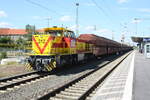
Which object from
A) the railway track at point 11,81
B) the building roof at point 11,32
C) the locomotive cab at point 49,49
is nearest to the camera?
the railway track at point 11,81

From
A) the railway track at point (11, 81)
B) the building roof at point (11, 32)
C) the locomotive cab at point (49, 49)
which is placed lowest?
the railway track at point (11, 81)

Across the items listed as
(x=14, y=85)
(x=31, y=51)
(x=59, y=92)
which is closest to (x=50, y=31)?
(x=31, y=51)

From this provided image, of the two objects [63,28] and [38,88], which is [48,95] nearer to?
[38,88]

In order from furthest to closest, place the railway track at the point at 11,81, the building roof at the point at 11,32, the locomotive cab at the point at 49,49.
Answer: the building roof at the point at 11,32
the locomotive cab at the point at 49,49
the railway track at the point at 11,81

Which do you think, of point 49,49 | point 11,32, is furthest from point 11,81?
point 11,32

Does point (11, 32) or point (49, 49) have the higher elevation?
point (11, 32)

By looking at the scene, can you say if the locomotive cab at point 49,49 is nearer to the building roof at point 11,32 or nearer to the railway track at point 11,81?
the railway track at point 11,81

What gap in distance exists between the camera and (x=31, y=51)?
1648cm

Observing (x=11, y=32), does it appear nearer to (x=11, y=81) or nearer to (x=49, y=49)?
(x=49, y=49)

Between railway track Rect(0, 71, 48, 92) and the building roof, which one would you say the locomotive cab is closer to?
railway track Rect(0, 71, 48, 92)

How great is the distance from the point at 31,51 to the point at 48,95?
8203mm

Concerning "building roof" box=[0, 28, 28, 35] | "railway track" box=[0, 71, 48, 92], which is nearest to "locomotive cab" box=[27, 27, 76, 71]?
"railway track" box=[0, 71, 48, 92]

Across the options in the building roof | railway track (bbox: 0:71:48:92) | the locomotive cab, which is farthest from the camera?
the building roof

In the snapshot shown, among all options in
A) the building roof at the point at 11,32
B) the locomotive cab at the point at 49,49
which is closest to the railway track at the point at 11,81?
the locomotive cab at the point at 49,49
